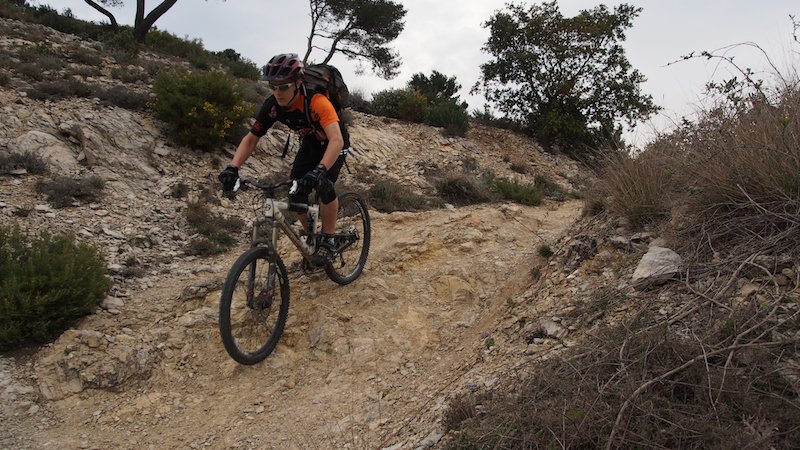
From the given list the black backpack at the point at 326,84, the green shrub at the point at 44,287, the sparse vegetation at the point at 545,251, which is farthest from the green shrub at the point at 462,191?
the green shrub at the point at 44,287

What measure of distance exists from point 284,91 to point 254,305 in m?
1.65

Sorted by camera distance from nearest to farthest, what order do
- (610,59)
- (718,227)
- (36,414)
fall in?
1. (718,227)
2. (36,414)
3. (610,59)

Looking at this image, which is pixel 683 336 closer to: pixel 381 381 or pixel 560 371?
pixel 560 371

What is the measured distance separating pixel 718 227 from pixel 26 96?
9986mm

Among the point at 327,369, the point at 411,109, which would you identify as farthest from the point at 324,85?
the point at 411,109

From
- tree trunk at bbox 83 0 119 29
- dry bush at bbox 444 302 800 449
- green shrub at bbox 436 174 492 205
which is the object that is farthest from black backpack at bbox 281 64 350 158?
tree trunk at bbox 83 0 119 29

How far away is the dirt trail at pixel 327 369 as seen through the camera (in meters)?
3.32

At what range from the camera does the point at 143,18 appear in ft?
52.7

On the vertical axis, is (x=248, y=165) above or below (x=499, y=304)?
above

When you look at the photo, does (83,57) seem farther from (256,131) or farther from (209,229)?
(256,131)

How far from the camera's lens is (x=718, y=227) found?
322cm

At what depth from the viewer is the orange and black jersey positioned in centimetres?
407

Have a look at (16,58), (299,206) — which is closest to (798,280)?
(299,206)

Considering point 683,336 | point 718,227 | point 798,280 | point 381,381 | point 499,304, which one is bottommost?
point 381,381
